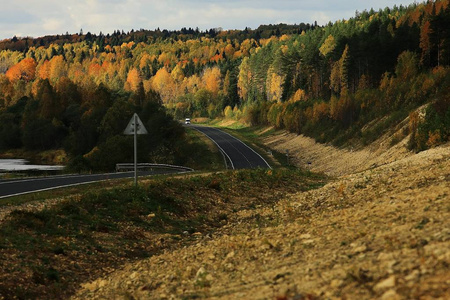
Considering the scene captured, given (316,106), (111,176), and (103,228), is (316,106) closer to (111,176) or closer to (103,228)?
(111,176)

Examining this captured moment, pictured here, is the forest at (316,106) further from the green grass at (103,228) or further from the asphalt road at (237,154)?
the green grass at (103,228)

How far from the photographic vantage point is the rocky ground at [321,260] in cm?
612

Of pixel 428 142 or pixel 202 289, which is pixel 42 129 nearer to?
pixel 428 142

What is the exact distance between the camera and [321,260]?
7.74m

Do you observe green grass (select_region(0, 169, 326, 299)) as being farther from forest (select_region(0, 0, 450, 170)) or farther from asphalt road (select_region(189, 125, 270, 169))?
asphalt road (select_region(189, 125, 270, 169))

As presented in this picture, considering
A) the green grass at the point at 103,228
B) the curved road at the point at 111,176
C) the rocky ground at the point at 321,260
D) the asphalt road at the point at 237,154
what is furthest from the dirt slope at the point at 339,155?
the rocky ground at the point at 321,260

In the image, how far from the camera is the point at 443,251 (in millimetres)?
6453

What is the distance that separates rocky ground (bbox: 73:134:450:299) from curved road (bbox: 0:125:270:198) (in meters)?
11.7

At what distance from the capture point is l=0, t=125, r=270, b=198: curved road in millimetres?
21547

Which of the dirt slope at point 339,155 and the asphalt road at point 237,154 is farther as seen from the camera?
the asphalt road at point 237,154

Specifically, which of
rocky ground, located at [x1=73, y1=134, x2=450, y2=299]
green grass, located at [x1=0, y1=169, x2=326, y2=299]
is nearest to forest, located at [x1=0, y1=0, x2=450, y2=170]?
green grass, located at [x1=0, y1=169, x2=326, y2=299]

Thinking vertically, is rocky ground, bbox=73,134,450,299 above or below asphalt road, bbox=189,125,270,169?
Result: above

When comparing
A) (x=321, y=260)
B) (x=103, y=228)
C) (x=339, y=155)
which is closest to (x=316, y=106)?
(x=339, y=155)

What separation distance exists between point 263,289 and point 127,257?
617 centimetres
